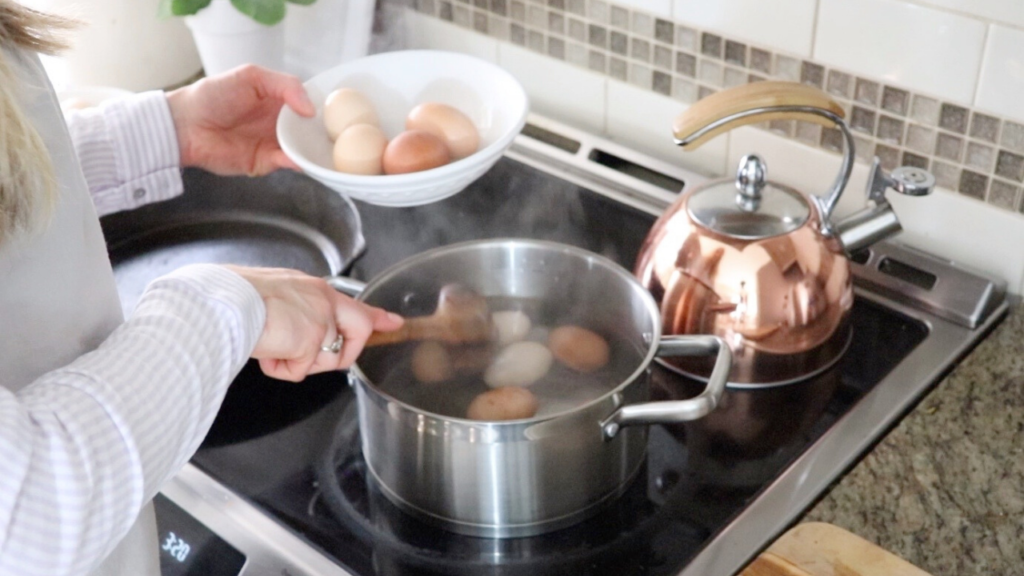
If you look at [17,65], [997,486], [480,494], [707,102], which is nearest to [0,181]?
[17,65]

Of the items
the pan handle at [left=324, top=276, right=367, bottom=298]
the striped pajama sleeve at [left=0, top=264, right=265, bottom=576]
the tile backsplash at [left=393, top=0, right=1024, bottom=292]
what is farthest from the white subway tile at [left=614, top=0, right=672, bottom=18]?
the striped pajama sleeve at [left=0, top=264, right=265, bottom=576]

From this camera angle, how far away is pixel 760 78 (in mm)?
1009

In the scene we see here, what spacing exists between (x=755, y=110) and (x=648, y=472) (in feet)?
0.93

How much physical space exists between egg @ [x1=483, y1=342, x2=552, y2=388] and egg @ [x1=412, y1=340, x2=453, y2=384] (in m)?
0.03

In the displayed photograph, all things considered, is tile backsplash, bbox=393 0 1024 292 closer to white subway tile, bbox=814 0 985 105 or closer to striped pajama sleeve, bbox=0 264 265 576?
white subway tile, bbox=814 0 985 105

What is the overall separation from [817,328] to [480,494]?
0.30 m

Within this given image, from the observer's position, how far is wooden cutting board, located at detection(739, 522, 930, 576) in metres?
0.64

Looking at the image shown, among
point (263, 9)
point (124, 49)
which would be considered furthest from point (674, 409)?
point (124, 49)

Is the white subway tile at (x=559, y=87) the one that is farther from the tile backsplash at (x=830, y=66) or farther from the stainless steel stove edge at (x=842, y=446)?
the stainless steel stove edge at (x=842, y=446)

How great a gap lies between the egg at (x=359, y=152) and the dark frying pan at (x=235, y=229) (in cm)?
7

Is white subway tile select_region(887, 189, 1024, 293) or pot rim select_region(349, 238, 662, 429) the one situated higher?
pot rim select_region(349, 238, 662, 429)

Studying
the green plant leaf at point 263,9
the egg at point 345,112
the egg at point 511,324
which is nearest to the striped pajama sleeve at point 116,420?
the egg at point 511,324

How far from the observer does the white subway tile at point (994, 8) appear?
0.82 meters

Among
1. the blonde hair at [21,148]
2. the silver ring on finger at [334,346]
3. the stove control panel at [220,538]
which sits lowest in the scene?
the stove control panel at [220,538]
